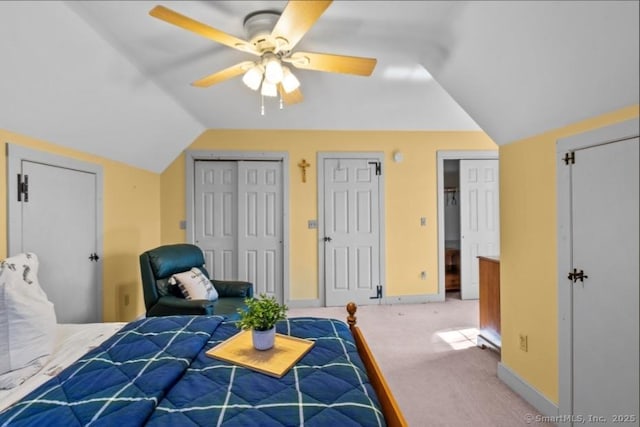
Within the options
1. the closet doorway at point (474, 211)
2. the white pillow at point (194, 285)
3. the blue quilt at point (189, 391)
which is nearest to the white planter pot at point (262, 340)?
the blue quilt at point (189, 391)

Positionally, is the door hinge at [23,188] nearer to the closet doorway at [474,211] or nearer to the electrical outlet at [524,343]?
the electrical outlet at [524,343]

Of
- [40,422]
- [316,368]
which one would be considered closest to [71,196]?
[40,422]

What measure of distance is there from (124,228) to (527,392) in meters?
3.98

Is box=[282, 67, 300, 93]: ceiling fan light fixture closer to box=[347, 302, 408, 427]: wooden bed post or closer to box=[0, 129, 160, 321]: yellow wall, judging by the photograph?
box=[347, 302, 408, 427]: wooden bed post

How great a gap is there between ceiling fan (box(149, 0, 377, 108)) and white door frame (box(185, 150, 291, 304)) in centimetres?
188

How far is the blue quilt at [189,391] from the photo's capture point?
0.96 m

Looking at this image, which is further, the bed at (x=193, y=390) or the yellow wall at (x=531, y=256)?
the yellow wall at (x=531, y=256)

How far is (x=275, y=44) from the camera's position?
5.45ft

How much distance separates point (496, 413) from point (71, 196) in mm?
3673

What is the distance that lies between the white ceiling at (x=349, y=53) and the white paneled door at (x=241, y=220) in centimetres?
116

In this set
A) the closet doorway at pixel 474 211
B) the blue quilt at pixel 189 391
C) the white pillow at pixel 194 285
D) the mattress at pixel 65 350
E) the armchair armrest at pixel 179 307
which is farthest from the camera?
the closet doorway at pixel 474 211

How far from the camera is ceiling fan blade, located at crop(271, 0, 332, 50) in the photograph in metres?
1.26

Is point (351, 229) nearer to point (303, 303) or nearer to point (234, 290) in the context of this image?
point (303, 303)

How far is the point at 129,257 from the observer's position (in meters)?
3.29
